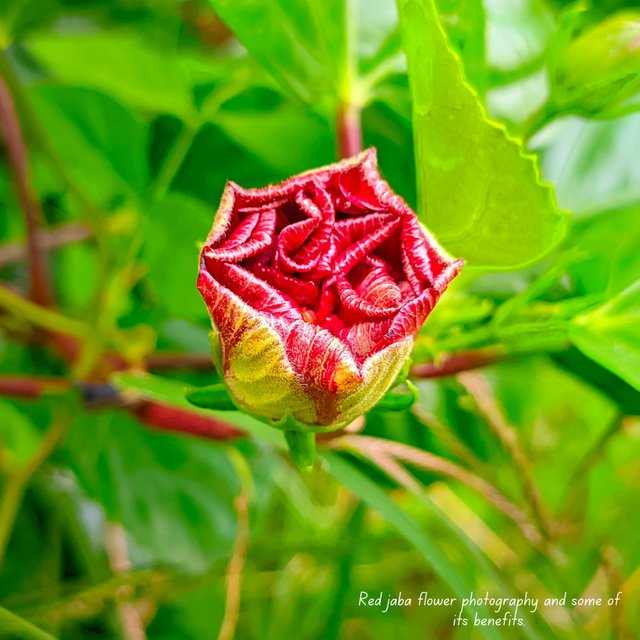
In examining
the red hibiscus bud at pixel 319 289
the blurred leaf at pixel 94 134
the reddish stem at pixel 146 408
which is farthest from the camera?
the blurred leaf at pixel 94 134

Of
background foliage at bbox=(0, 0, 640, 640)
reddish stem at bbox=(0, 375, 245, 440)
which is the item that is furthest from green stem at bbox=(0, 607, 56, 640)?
reddish stem at bbox=(0, 375, 245, 440)

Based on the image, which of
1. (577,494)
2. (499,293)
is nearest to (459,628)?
(577,494)

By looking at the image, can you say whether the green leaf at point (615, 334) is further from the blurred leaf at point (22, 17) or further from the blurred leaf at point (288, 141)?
the blurred leaf at point (22, 17)

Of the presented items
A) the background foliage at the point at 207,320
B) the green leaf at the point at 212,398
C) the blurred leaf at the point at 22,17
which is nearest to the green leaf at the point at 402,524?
the background foliage at the point at 207,320

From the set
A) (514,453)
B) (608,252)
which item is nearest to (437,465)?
(514,453)

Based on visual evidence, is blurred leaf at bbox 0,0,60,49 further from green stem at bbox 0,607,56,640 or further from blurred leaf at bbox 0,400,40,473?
green stem at bbox 0,607,56,640

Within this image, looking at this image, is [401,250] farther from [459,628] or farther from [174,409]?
[459,628]
